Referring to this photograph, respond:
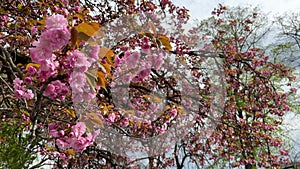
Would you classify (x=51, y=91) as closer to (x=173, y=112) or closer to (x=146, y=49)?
(x=146, y=49)

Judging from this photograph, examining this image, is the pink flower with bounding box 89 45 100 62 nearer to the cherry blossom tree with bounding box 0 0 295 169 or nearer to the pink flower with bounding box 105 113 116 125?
the cherry blossom tree with bounding box 0 0 295 169

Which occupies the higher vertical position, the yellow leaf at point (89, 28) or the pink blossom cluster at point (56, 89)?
the pink blossom cluster at point (56, 89)

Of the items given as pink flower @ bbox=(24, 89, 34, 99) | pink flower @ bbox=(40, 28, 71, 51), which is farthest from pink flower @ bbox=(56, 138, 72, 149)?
pink flower @ bbox=(40, 28, 71, 51)

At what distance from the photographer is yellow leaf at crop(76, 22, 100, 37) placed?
2.23 feet

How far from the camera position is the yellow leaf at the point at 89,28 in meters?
0.68

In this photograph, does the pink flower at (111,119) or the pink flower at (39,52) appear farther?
the pink flower at (111,119)

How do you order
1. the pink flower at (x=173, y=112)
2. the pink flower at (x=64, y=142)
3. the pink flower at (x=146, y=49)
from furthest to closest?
the pink flower at (x=173, y=112)
the pink flower at (x=64, y=142)
the pink flower at (x=146, y=49)

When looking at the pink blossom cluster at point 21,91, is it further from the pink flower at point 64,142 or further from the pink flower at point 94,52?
the pink flower at point 94,52

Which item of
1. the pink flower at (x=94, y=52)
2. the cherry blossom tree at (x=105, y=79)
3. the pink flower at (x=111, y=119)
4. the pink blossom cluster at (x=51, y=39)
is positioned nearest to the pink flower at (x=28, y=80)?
the cherry blossom tree at (x=105, y=79)

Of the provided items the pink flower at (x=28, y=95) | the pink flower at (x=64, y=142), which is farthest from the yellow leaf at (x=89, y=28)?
the pink flower at (x=64, y=142)

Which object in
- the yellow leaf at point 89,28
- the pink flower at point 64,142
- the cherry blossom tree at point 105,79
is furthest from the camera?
the pink flower at point 64,142

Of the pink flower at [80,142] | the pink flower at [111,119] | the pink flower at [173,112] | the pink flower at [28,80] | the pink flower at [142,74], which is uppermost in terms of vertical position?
the pink flower at [173,112]

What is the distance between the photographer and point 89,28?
2.25 feet

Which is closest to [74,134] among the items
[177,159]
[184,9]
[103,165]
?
[184,9]
